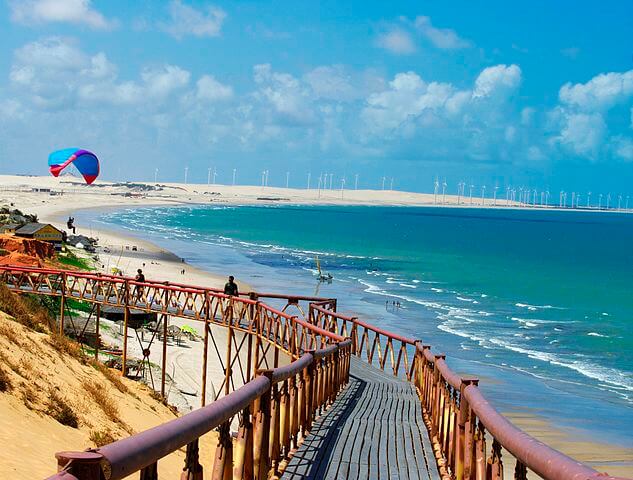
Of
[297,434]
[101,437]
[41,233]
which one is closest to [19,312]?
[101,437]

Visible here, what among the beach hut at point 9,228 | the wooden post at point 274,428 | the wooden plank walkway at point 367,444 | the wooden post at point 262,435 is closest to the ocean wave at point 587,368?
the wooden plank walkway at point 367,444

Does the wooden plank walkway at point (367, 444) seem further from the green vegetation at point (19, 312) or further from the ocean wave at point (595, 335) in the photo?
the ocean wave at point (595, 335)

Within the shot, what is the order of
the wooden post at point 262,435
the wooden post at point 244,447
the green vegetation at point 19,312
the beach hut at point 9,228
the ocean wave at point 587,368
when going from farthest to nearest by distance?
the beach hut at point 9,228 → the ocean wave at point 587,368 → the green vegetation at point 19,312 → the wooden post at point 262,435 → the wooden post at point 244,447

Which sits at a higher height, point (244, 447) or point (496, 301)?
point (244, 447)

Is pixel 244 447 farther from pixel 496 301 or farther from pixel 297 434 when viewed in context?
pixel 496 301

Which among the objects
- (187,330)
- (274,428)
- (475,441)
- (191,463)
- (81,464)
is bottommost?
(187,330)
